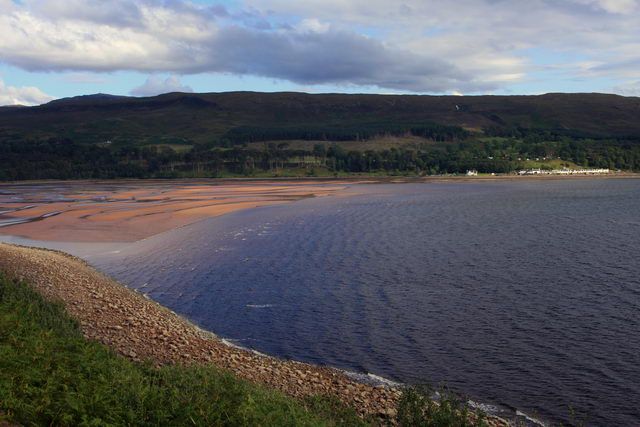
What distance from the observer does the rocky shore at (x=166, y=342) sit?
1830cm

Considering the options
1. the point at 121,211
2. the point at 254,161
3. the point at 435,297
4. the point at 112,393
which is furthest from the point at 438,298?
the point at 254,161

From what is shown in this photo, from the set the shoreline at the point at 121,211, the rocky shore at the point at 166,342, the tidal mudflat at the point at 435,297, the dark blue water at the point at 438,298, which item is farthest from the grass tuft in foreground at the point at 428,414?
the shoreline at the point at 121,211

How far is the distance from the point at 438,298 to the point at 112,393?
21.3 m

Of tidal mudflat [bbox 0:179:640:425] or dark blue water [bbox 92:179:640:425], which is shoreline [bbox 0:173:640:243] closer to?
tidal mudflat [bbox 0:179:640:425]

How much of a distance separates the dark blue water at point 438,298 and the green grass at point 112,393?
24.6ft

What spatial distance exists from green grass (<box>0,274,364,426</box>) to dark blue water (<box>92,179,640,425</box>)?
7.49 metres

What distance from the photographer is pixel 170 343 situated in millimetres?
21203

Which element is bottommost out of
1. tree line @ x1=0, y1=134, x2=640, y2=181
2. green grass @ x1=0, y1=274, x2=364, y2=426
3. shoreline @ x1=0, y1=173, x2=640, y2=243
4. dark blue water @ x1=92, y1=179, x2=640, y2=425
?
dark blue water @ x1=92, y1=179, x2=640, y2=425

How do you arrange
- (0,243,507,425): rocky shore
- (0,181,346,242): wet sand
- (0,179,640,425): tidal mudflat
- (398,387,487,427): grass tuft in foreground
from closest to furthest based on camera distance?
(398,387,487,427): grass tuft in foreground
(0,243,507,425): rocky shore
(0,179,640,425): tidal mudflat
(0,181,346,242): wet sand

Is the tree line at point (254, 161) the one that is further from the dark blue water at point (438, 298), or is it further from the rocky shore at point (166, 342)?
the rocky shore at point (166, 342)

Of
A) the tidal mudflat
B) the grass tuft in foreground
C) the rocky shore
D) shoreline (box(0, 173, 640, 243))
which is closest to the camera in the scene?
the grass tuft in foreground

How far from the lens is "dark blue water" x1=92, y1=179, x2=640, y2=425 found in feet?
69.8

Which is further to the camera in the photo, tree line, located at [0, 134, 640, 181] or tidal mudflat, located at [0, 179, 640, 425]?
tree line, located at [0, 134, 640, 181]

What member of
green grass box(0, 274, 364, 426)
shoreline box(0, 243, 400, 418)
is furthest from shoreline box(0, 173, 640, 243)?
green grass box(0, 274, 364, 426)
